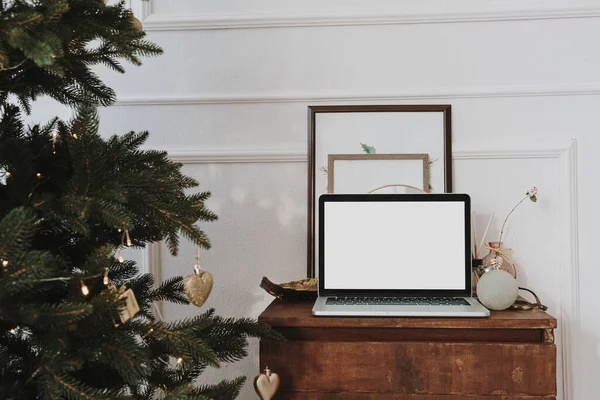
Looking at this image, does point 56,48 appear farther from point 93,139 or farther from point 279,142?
point 279,142

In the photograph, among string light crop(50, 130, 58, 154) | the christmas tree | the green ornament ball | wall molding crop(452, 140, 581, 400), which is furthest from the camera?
wall molding crop(452, 140, 581, 400)

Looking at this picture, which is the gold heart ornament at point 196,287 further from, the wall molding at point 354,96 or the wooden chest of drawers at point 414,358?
the wall molding at point 354,96

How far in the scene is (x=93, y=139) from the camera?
825 mm

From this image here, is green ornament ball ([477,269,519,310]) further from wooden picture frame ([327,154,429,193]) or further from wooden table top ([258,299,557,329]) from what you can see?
wooden picture frame ([327,154,429,193])

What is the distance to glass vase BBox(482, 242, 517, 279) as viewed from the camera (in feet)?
4.17

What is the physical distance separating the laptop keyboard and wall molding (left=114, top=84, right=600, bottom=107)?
1.89ft

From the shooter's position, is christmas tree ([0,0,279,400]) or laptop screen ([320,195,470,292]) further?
laptop screen ([320,195,470,292])

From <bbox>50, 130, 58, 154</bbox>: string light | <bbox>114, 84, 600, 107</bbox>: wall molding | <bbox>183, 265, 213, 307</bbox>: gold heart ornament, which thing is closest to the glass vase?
<bbox>114, 84, 600, 107</bbox>: wall molding

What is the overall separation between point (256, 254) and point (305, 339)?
457mm

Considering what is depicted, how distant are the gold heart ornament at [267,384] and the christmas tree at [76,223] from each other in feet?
0.21

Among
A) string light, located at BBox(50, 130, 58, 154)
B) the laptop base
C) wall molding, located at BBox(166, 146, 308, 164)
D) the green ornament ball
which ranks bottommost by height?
the laptop base

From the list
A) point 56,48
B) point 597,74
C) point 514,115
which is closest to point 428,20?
point 514,115

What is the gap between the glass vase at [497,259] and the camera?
50.1 inches

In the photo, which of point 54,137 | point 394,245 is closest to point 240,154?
point 394,245
